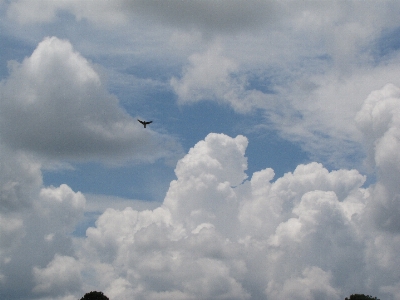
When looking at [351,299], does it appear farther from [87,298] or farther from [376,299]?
[87,298]

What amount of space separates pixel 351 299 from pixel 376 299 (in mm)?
10884

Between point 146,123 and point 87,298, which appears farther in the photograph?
point 87,298

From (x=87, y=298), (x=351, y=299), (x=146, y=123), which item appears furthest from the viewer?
(x=87, y=298)

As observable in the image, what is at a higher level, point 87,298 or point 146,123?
point 146,123

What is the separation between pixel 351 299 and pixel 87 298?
97.2m

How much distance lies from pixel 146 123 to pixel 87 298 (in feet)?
270

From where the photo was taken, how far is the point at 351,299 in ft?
587

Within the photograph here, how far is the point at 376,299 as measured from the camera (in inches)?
7200

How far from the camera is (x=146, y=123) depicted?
150375mm

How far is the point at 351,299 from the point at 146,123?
315 ft

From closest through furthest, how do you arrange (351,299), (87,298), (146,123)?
(146,123), (351,299), (87,298)

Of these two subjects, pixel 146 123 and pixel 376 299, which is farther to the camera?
pixel 376 299

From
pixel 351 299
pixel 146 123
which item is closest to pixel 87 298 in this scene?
pixel 146 123

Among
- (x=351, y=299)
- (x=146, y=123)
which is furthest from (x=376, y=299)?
(x=146, y=123)
